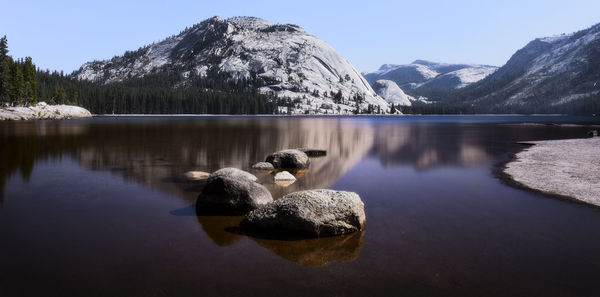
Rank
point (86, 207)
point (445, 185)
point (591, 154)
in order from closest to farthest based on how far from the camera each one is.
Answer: point (86, 207) < point (445, 185) < point (591, 154)

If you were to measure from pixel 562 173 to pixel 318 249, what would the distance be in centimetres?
2264

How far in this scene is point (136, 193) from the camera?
2147 centimetres

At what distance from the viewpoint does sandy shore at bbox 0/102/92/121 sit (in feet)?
406

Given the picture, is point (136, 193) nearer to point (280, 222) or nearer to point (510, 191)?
point (280, 222)

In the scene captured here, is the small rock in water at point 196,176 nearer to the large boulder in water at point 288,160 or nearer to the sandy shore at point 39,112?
the large boulder in water at point 288,160

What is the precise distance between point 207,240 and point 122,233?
3.58 meters

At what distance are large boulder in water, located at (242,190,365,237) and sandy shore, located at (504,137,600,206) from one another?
43.5 feet

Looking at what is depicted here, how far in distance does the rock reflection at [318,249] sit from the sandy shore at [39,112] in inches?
5633

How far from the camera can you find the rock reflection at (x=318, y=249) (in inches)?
480

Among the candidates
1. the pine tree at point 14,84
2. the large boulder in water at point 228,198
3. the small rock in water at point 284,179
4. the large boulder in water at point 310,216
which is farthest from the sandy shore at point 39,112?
the large boulder in water at point 310,216

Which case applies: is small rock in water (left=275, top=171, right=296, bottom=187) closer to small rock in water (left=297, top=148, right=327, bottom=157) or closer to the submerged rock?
the submerged rock

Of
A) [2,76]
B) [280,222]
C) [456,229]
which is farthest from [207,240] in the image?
[2,76]

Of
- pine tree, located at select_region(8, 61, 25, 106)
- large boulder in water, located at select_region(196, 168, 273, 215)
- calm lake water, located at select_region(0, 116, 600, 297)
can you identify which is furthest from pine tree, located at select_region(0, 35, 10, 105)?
large boulder in water, located at select_region(196, 168, 273, 215)

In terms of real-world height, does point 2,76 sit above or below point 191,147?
above
